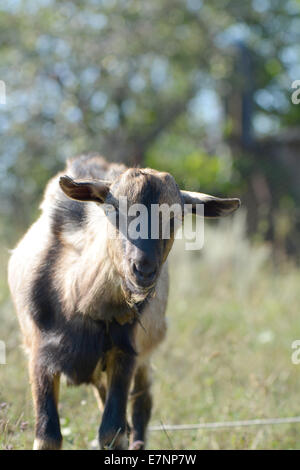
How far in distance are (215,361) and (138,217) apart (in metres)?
3.78

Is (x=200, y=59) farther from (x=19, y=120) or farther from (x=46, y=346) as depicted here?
(x=46, y=346)

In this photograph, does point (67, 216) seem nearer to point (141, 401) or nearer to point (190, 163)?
point (141, 401)

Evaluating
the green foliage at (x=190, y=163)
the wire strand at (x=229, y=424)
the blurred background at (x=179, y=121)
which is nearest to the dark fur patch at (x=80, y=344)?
the wire strand at (x=229, y=424)

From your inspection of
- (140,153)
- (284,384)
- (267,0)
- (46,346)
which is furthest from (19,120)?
(46,346)

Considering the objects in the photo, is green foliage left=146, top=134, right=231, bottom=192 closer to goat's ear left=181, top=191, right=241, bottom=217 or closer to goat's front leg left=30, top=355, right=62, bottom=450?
goat's ear left=181, top=191, right=241, bottom=217

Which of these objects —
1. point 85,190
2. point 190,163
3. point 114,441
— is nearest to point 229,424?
point 114,441

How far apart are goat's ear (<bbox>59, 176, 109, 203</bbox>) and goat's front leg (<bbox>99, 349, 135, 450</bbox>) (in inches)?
42.2

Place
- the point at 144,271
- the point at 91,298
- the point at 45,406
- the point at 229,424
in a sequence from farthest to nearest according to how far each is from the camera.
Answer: the point at 229,424
the point at 45,406
the point at 91,298
the point at 144,271

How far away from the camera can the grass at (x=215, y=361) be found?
5.21 m

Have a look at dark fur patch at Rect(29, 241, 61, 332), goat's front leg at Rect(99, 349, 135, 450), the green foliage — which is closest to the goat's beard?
goat's front leg at Rect(99, 349, 135, 450)

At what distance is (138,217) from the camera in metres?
3.69

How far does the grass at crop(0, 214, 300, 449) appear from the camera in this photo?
5211mm

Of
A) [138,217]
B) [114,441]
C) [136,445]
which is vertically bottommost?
[136,445]

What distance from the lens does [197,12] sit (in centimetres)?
1387
